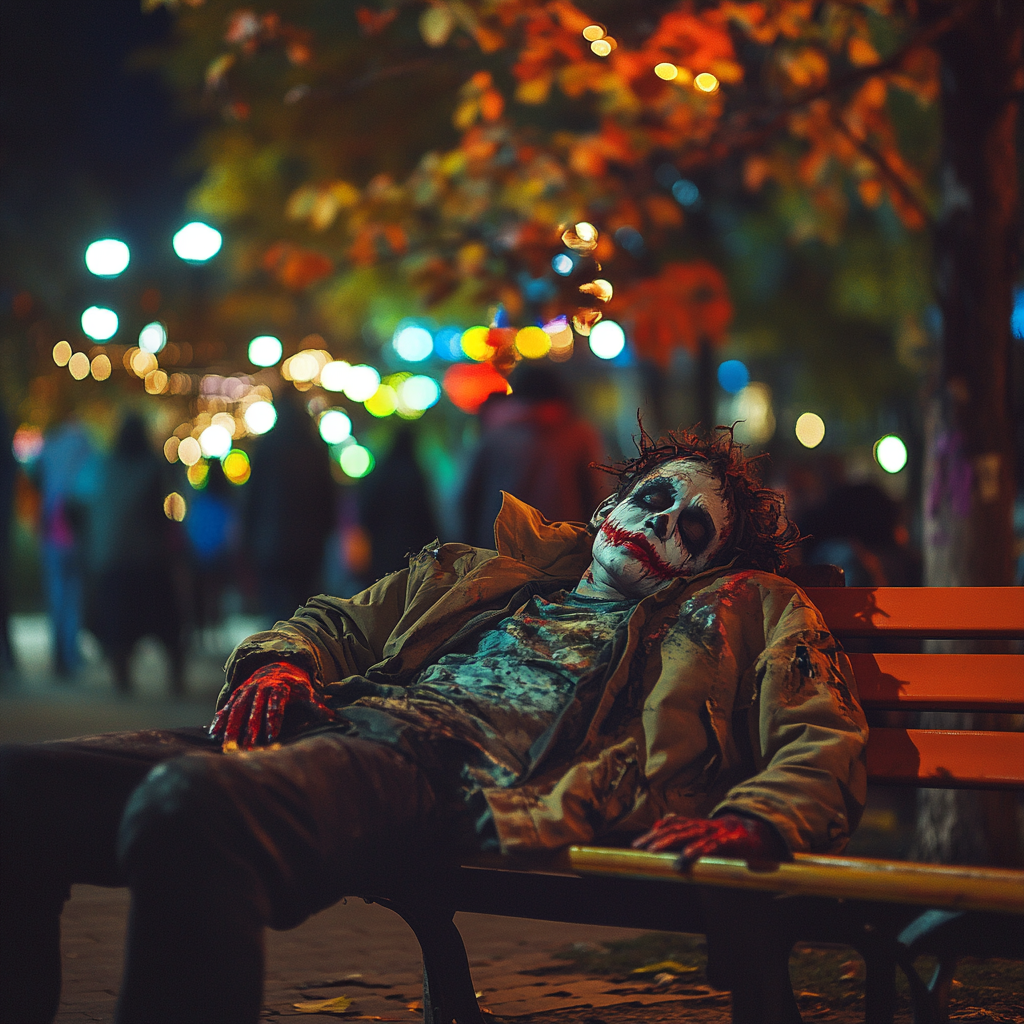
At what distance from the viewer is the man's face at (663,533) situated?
10.8 ft

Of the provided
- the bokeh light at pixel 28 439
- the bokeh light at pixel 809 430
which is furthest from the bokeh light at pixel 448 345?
the bokeh light at pixel 809 430

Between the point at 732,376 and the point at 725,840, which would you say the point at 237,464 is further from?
the point at 725,840

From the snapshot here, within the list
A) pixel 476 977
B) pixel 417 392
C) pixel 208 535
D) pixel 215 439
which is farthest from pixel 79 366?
pixel 476 977

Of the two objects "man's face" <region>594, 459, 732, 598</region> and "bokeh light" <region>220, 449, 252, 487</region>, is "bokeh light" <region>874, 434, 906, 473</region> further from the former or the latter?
"man's face" <region>594, 459, 732, 598</region>

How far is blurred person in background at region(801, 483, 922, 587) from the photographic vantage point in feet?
22.0

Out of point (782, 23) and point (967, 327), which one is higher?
point (782, 23)

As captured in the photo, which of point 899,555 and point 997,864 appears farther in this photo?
point 899,555

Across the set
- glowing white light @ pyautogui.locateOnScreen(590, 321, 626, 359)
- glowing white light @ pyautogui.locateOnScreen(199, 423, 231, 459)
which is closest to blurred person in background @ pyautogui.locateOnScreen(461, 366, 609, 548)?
glowing white light @ pyautogui.locateOnScreen(590, 321, 626, 359)

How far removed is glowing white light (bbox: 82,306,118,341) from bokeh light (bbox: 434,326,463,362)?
200 inches

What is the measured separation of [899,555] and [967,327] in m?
2.08

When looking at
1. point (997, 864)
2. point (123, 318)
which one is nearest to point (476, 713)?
point (997, 864)

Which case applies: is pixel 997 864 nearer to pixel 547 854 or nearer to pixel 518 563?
pixel 518 563

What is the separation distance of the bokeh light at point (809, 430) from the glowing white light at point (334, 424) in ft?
52.4

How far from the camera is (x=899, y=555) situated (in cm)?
680
